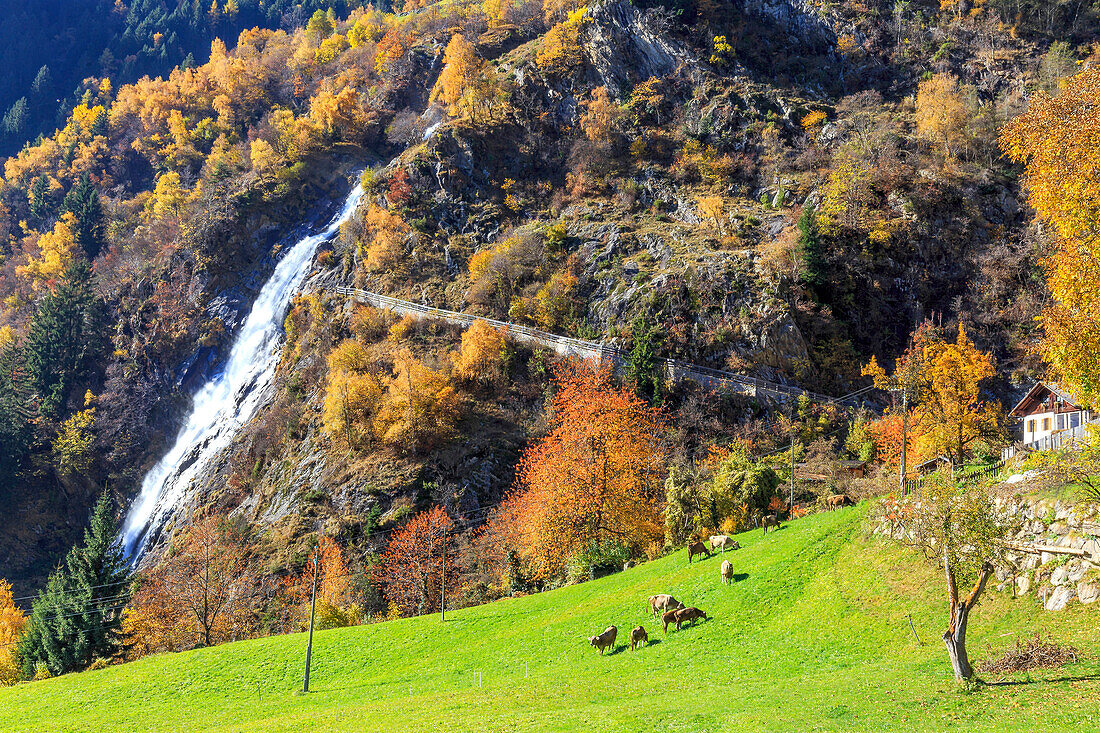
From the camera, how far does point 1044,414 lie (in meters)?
41.7

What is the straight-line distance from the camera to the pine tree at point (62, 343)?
93.4 metres

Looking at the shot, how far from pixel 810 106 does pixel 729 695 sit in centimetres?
8396

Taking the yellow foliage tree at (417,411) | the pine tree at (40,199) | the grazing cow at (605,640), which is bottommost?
the grazing cow at (605,640)

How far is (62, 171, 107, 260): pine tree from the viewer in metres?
114

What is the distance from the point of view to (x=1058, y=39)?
8325 cm

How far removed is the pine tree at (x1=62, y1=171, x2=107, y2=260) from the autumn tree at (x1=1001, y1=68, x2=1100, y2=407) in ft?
441

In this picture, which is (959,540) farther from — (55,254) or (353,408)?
(55,254)

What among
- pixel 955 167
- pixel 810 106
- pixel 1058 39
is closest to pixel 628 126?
pixel 810 106

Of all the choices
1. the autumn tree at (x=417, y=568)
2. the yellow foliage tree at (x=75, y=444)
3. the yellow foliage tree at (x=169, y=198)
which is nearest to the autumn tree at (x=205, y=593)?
the autumn tree at (x=417, y=568)

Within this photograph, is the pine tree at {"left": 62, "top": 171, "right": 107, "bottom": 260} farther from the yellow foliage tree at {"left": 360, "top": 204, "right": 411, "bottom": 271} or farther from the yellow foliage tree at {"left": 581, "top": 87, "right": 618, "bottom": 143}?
the yellow foliage tree at {"left": 581, "top": 87, "right": 618, "bottom": 143}

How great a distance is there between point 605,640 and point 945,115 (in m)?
74.9

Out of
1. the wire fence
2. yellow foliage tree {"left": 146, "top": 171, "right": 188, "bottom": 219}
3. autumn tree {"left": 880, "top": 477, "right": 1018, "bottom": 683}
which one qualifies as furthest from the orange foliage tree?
yellow foliage tree {"left": 146, "top": 171, "right": 188, "bottom": 219}

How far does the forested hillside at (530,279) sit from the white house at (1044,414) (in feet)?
18.0

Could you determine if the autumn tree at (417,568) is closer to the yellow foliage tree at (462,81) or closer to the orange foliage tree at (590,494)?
the orange foliage tree at (590,494)
